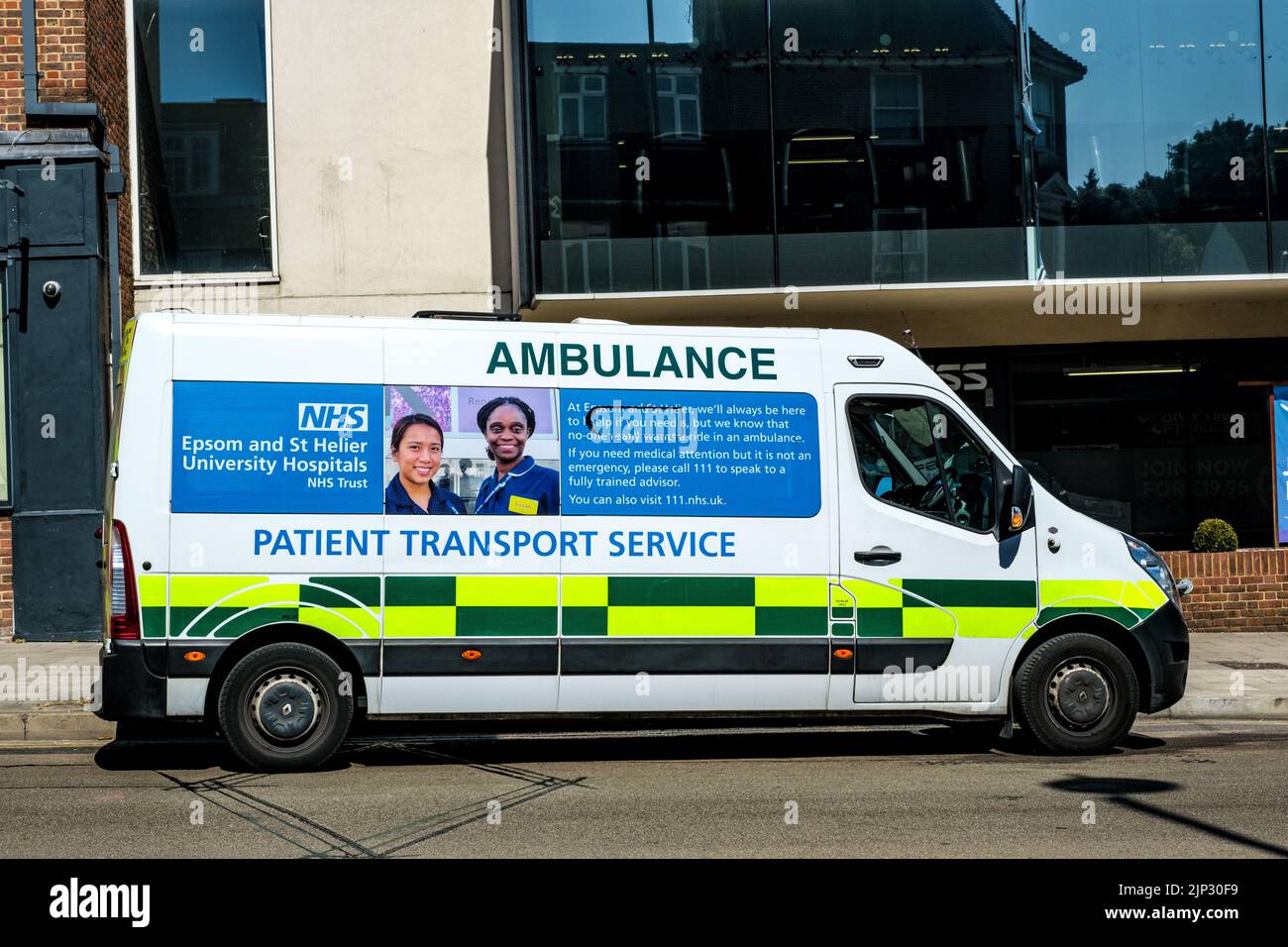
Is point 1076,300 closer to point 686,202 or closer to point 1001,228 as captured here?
point 1001,228

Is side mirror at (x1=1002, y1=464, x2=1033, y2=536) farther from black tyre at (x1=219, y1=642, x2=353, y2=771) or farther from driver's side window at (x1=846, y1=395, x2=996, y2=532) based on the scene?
black tyre at (x1=219, y1=642, x2=353, y2=771)

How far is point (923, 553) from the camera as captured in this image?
28.3ft

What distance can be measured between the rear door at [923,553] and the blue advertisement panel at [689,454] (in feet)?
1.01

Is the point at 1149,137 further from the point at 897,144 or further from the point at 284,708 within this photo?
the point at 284,708

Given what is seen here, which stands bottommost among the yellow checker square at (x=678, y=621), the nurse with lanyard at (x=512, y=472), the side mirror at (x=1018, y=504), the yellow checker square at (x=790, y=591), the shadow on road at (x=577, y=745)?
the shadow on road at (x=577, y=745)

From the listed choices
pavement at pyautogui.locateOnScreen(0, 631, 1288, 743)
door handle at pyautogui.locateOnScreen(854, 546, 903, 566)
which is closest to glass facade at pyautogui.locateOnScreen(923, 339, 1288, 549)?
pavement at pyautogui.locateOnScreen(0, 631, 1288, 743)

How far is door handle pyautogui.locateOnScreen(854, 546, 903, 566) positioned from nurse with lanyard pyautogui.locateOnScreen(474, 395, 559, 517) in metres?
1.92

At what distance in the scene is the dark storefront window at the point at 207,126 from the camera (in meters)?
16.1

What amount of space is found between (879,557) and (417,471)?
2884 mm

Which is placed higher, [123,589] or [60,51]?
[60,51]

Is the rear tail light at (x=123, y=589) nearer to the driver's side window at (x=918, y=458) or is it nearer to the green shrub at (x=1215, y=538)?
the driver's side window at (x=918, y=458)

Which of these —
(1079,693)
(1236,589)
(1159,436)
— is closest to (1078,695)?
(1079,693)

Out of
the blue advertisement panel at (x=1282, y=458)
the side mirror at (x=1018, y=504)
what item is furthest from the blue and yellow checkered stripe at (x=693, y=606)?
the blue advertisement panel at (x=1282, y=458)

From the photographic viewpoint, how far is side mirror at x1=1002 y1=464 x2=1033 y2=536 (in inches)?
339
